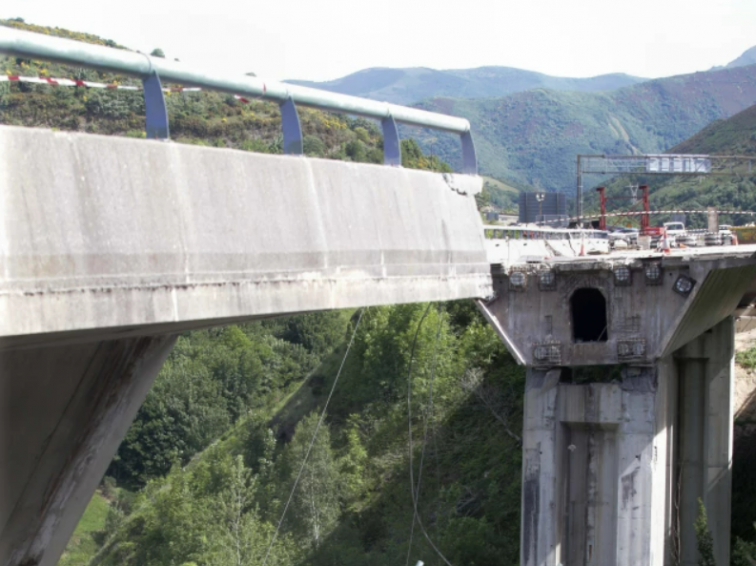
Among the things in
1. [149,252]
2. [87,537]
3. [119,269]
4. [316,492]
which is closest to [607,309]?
[149,252]

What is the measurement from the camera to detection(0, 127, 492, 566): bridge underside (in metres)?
5.15

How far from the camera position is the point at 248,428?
146 feet

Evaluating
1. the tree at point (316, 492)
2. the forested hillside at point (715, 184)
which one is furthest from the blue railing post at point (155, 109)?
the forested hillside at point (715, 184)

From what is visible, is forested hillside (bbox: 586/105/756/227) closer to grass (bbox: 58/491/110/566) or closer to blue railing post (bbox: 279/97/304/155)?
grass (bbox: 58/491/110/566)

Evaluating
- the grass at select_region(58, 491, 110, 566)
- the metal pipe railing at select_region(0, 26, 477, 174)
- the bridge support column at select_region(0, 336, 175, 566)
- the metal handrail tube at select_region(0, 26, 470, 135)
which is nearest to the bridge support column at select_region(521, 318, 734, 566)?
the metal pipe railing at select_region(0, 26, 477, 174)

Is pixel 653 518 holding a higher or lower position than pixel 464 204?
lower

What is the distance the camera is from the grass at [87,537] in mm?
43438

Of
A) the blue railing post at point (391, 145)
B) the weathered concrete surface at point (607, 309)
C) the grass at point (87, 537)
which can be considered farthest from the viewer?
the grass at point (87, 537)

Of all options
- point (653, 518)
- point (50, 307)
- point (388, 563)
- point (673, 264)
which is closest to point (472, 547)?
point (388, 563)

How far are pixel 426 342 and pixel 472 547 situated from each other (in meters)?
13.7

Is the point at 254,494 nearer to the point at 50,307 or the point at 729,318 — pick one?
the point at 729,318

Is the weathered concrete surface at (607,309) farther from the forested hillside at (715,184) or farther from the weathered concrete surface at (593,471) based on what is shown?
the forested hillside at (715,184)

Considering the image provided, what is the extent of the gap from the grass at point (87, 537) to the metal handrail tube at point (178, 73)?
37.0 m

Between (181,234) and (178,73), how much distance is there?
99cm
